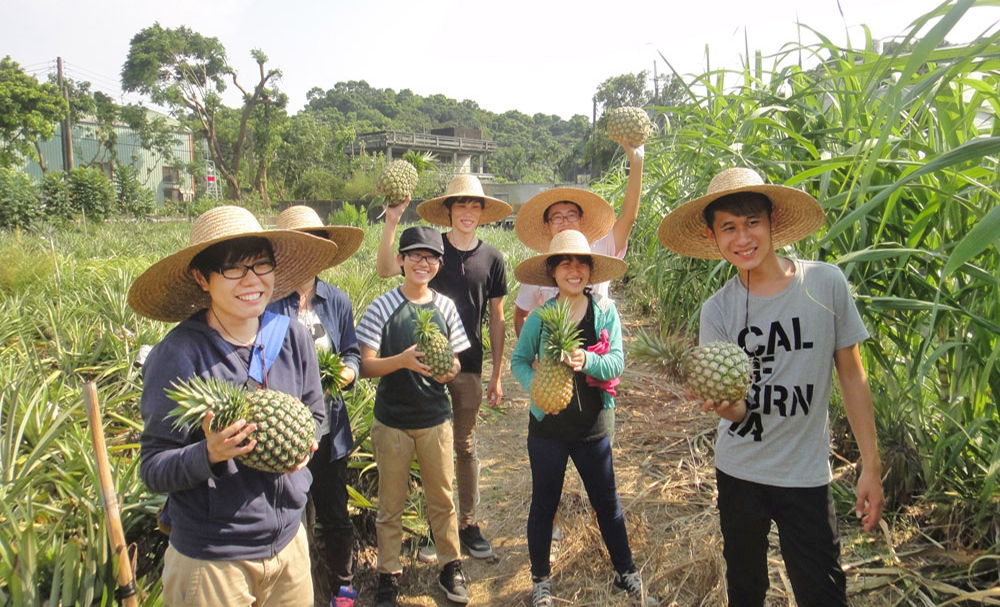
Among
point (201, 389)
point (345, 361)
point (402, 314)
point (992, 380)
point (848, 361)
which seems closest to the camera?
point (201, 389)

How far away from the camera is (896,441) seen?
251 cm

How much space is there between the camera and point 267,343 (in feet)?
6.41

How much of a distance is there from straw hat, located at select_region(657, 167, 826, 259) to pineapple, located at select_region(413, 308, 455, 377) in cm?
118

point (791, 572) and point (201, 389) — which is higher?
point (201, 389)

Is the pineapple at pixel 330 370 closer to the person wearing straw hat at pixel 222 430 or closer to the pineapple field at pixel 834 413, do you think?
the person wearing straw hat at pixel 222 430

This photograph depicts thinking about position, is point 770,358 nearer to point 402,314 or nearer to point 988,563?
point 988,563

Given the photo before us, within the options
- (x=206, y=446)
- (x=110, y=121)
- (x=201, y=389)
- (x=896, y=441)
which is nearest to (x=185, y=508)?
(x=206, y=446)

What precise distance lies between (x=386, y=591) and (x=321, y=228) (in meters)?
1.95

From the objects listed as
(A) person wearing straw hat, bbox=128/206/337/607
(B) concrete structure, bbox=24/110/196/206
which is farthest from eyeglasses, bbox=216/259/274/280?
(B) concrete structure, bbox=24/110/196/206

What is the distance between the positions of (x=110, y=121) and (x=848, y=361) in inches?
1978

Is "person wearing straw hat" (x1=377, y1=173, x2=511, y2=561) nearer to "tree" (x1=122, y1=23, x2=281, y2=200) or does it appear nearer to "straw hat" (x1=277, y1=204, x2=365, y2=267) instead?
"straw hat" (x1=277, y1=204, x2=365, y2=267)

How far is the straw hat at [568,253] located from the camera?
279 centimetres

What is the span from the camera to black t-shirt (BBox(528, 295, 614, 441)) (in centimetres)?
272

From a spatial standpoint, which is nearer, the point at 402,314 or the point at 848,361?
the point at 848,361
